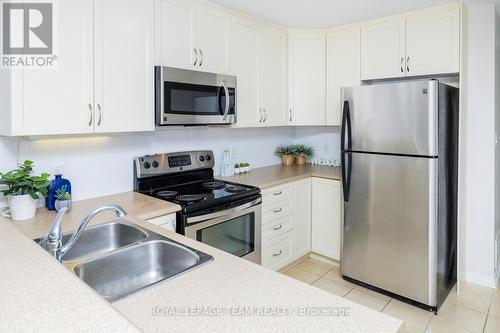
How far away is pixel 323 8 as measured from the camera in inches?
110

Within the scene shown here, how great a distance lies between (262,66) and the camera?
10.2 ft

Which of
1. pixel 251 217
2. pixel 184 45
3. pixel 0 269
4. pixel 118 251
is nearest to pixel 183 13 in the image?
pixel 184 45

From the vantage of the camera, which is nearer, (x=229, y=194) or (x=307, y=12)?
(x=229, y=194)

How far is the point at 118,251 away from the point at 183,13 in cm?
174

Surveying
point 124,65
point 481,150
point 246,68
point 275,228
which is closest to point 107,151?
point 124,65

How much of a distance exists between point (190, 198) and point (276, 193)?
0.89 m

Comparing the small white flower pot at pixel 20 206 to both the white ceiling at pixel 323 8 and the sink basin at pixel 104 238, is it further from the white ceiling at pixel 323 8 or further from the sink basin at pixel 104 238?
the white ceiling at pixel 323 8

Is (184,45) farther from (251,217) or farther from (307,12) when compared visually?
(251,217)

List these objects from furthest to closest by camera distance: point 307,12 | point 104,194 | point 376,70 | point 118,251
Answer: point 376,70 → point 307,12 → point 104,194 → point 118,251

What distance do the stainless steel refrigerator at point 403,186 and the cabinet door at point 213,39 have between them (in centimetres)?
104

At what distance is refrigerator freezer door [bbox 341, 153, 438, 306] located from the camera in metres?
2.45

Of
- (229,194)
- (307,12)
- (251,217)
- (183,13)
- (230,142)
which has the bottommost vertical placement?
(251,217)

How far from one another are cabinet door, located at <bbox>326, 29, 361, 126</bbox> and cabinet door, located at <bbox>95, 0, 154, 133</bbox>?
1.85m

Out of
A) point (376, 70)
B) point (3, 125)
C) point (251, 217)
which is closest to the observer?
point (3, 125)
